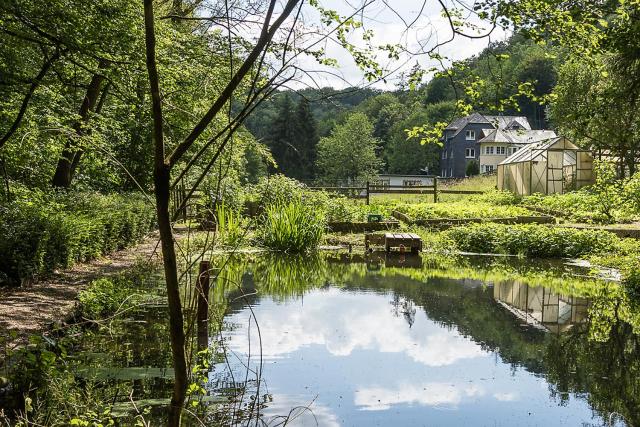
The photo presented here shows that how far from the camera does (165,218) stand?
246cm

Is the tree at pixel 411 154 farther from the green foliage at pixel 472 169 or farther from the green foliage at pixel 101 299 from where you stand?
the green foliage at pixel 101 299

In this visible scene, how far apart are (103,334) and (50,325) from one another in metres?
0.88

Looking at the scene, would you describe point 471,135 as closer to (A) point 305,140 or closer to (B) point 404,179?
(B) point 404,179

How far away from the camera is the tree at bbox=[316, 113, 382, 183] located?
220 feet

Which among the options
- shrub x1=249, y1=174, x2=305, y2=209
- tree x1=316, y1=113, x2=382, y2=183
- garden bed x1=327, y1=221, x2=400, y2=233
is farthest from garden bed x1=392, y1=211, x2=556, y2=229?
tree x1=316, y1=113, x2=382, y2=183

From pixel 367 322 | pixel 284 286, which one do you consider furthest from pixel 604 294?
pixel 284 286

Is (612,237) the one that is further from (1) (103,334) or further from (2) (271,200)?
(1) (103,334)

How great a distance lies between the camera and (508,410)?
17.7 ft

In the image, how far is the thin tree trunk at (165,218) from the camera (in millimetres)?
2404

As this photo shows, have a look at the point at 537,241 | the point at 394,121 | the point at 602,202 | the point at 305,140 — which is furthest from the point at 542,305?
the point at 394,121

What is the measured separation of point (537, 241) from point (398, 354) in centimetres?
1008

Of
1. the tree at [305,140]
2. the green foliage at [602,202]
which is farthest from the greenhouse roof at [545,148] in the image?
the tree at [305,140]

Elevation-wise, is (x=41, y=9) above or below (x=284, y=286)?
above

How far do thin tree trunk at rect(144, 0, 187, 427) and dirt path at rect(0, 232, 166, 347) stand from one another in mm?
2230
